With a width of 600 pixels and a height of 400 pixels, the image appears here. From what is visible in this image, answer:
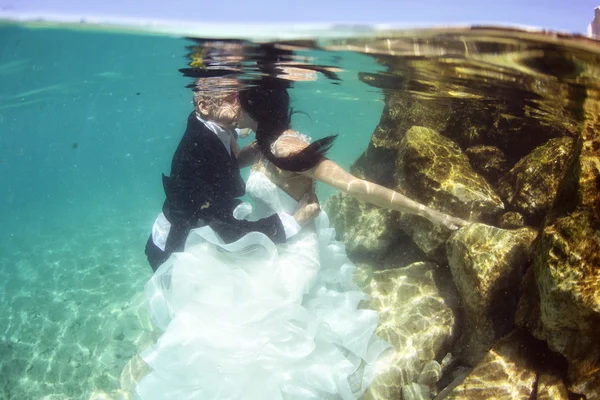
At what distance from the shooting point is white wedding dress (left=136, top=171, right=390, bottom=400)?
4613 mm

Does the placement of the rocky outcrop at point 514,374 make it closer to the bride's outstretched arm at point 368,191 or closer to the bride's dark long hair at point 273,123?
the bride's outstretched arm at point 368,191

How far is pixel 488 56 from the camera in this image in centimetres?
662

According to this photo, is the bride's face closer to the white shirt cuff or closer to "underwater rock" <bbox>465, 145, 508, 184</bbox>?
the white shirt cuff

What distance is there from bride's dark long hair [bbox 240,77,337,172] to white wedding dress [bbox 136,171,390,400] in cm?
111

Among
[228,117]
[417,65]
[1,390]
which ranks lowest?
[1,390]

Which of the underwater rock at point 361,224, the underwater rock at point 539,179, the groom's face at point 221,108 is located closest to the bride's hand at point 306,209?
the groom's face at point 221,108

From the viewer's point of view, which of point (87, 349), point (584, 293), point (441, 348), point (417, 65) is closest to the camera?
point (584, 293)

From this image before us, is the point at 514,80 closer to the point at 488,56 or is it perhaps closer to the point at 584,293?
the point at 488,56

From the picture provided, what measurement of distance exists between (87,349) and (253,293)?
21.1 feet

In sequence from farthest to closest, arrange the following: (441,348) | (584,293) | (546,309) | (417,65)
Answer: (417,65) → (441,348) → (546,309) → (584,293)

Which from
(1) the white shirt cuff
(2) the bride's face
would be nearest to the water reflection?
(1) the white shirt cuff

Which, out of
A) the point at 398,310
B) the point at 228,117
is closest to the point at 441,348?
the point at 398,310

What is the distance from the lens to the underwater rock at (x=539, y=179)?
5926 mm

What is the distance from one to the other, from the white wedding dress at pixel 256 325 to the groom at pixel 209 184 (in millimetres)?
268
